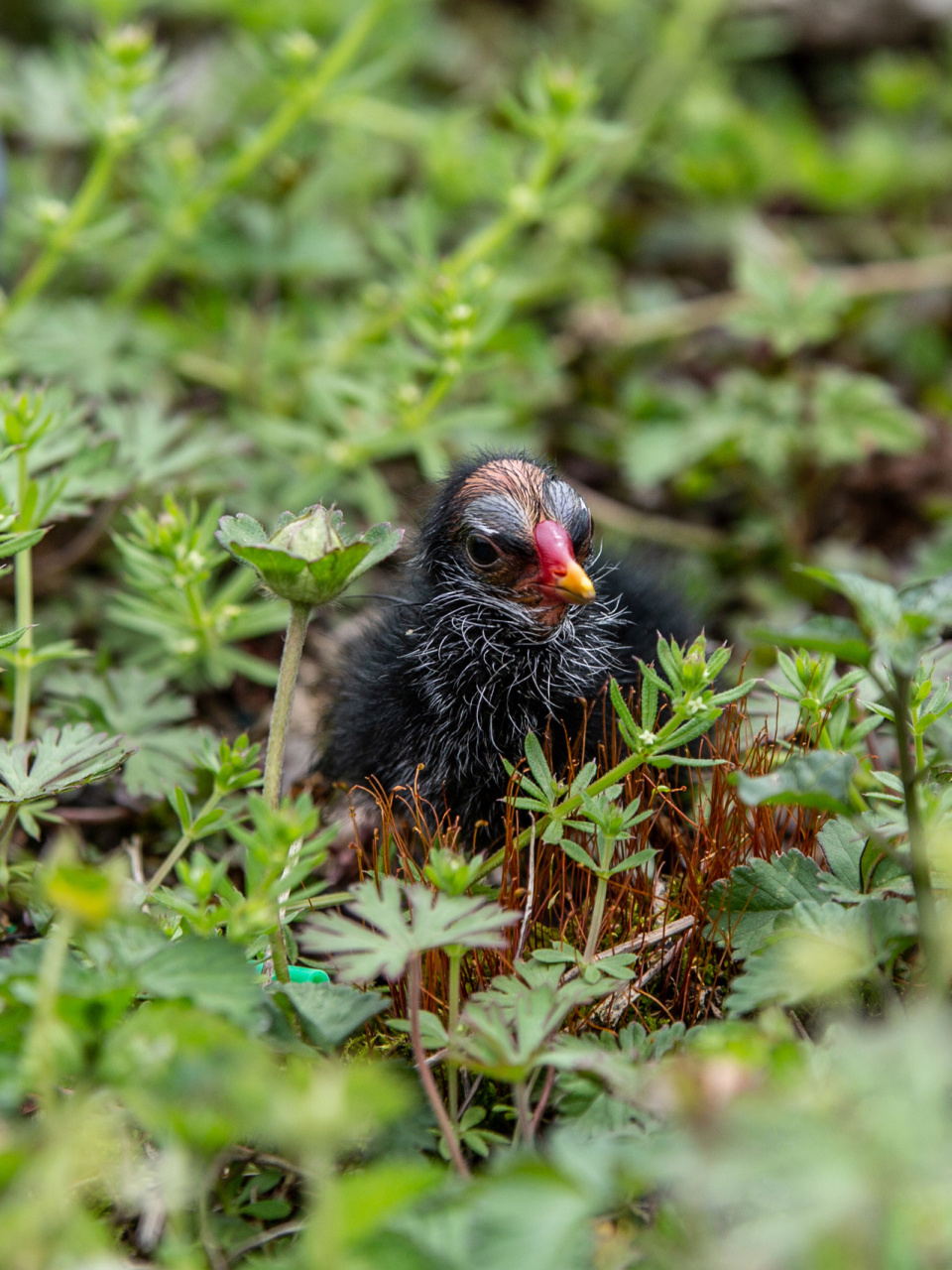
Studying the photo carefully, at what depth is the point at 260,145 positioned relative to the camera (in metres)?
3.08

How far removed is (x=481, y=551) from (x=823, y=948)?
1008 millimetres

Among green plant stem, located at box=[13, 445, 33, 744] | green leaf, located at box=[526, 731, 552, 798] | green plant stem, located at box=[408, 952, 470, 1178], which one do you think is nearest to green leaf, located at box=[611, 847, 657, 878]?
green leaf, located at box=[526, 731, 552, 798]

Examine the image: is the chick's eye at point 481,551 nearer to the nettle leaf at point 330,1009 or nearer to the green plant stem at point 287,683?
the green plant stem at point 287,683

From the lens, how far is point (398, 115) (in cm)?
381

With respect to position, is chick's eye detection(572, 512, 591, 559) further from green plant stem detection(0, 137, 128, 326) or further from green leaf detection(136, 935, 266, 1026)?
green plant stem detection(0, 137, 128, 326)

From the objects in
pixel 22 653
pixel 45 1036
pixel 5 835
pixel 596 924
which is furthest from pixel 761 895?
pixel 22 653

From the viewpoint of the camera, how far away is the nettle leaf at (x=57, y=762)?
181cm

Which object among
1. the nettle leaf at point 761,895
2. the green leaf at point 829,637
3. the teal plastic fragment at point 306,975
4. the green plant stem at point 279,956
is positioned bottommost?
the teal plastic fragment at point 306,975

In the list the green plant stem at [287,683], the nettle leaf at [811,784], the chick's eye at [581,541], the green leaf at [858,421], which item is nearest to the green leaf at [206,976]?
the green plant stem at [287,683]

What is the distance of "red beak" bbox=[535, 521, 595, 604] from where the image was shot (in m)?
2.00

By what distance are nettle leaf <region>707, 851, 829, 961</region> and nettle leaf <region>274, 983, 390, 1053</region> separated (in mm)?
578

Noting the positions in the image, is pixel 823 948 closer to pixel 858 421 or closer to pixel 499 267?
pixel 858 421

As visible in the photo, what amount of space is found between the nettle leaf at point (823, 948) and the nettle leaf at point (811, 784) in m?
0.18

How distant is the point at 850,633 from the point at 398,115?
2962mm
